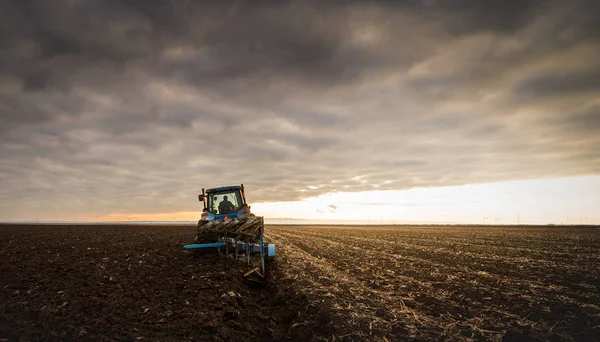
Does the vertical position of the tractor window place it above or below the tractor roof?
below

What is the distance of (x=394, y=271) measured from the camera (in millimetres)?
15781

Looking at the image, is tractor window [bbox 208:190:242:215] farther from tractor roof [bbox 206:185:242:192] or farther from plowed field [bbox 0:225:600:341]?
plowed field [bbox 0:225:600:341]

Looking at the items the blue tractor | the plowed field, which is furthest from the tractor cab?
the plowed field

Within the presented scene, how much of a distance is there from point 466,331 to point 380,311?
2.28 m

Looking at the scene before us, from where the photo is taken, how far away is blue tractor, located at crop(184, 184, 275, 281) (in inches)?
609

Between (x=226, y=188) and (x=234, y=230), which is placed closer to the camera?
(x=234, y=230)

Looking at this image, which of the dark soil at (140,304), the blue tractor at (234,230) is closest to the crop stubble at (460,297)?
the dark soil at (140,304)

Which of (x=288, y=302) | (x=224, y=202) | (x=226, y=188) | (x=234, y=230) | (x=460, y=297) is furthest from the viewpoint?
(x=224, y=202)

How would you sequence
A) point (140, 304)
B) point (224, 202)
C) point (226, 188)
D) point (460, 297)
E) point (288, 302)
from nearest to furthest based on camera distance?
point (140, 304), point (288, 302), point (460, 297), point (226, 188), point (224, 202)

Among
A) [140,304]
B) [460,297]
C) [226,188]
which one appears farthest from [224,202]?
[460,297]

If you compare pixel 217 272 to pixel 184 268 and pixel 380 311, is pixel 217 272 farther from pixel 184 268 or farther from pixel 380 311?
pixel 380 311

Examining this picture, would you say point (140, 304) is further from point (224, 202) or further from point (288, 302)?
point (224, 202)

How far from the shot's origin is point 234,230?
52.7ft

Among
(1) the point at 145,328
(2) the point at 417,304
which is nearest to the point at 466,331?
(2) the point at 417,304
